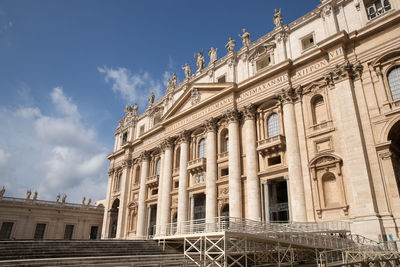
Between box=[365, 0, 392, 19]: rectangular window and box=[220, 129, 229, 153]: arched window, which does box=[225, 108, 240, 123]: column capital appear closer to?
box=[220, 129, 229, 153]: arched window

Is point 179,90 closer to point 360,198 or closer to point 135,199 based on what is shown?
point 135,199

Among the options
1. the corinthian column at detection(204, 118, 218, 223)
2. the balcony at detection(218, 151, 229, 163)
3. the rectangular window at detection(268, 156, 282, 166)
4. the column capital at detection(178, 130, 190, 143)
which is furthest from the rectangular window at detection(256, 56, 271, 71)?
the column capital at detection(178, 130, 190, 143)

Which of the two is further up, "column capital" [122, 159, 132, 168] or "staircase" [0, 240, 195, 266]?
"column capital" [122, 159, 132, 168]

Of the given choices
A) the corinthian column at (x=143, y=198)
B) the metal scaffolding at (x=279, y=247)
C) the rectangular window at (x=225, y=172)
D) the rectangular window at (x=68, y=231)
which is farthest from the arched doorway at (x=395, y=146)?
the rectangular window at (x=68, y=231)

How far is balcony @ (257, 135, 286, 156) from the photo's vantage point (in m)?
22.7

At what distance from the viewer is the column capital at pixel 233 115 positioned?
26.4 meters

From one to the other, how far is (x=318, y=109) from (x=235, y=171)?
822cm

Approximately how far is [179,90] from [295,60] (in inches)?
636

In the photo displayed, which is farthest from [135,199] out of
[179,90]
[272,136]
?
[272,136]

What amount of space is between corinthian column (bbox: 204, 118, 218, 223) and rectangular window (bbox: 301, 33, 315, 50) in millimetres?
10370

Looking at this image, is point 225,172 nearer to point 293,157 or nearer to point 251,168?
point 251,168

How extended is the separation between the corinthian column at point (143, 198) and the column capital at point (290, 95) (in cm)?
2012

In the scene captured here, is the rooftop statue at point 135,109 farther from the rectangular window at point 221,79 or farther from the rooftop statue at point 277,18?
the rooftop statue at point 277,18

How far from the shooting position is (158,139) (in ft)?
120
